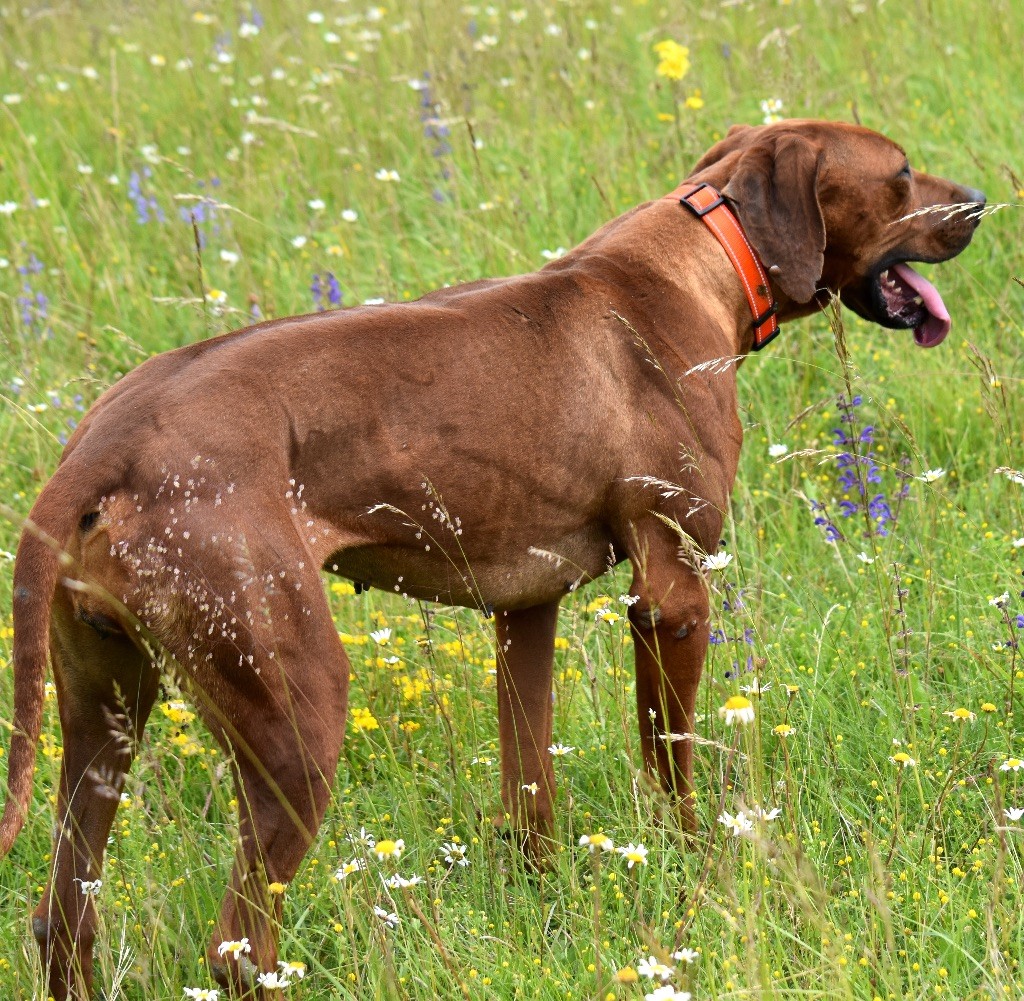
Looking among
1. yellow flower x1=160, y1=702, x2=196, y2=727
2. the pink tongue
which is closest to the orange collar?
the pink tongue

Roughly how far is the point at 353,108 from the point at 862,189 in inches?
149

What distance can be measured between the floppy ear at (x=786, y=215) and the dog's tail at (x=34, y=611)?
5.78 feet

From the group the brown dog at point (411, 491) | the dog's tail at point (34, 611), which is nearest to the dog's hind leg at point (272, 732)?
the brown dog at point (411, 491)

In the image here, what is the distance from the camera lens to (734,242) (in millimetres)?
3414

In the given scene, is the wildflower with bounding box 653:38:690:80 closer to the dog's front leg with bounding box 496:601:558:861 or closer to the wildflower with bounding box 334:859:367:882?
the dog's front leg with bounding box 496:601:558:861

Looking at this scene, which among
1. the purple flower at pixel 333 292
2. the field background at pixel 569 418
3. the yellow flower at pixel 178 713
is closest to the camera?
the field background at pixel 569 418

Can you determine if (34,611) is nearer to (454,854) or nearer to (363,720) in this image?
(363,720)

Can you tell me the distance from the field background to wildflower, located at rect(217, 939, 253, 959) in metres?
0.13

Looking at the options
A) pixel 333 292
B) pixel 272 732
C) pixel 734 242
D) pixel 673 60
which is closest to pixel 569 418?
pixel 734 242

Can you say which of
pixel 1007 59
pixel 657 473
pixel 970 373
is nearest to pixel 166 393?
pixel 657 473

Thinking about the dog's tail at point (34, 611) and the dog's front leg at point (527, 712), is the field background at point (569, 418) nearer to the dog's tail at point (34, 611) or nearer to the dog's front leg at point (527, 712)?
the dog's front leg at point (527, 712)

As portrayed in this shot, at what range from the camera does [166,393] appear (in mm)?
2537

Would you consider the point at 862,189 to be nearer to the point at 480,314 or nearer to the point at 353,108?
the point at 480,314

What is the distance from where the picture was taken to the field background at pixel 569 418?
264 cm
